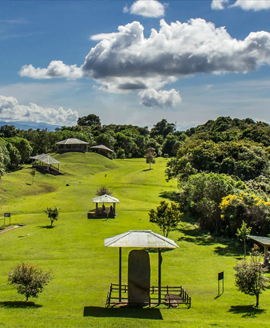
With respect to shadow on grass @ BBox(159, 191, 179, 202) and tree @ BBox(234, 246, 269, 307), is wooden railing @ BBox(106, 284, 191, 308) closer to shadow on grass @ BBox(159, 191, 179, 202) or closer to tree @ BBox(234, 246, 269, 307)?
tree @ BBox(234, 246, 269, 307)

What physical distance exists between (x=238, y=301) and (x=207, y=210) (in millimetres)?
22318

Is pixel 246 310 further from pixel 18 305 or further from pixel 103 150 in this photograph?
pixel 103 150

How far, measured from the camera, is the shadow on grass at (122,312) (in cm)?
1590

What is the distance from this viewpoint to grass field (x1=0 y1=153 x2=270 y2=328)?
50.6ft

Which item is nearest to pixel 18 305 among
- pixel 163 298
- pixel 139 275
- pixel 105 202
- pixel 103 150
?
pixel 139 275

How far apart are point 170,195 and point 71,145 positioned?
56648 millimetres

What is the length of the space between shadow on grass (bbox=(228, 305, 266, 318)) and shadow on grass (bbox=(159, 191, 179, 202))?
41015 mm

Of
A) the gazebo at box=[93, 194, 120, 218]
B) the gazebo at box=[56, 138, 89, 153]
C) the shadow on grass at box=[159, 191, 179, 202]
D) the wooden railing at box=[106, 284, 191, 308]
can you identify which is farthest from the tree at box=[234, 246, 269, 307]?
the gazebo at box=[56, 138, 89, 153]

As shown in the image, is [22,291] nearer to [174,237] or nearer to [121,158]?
[174,237]

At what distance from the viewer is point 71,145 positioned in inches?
4316

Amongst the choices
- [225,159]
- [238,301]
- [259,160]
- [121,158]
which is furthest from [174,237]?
[121,158]

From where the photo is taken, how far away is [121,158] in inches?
5005

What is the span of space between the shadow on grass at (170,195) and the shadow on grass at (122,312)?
138 ft

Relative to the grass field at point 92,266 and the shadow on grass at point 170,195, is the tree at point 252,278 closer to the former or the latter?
the grass field at point 92,266
